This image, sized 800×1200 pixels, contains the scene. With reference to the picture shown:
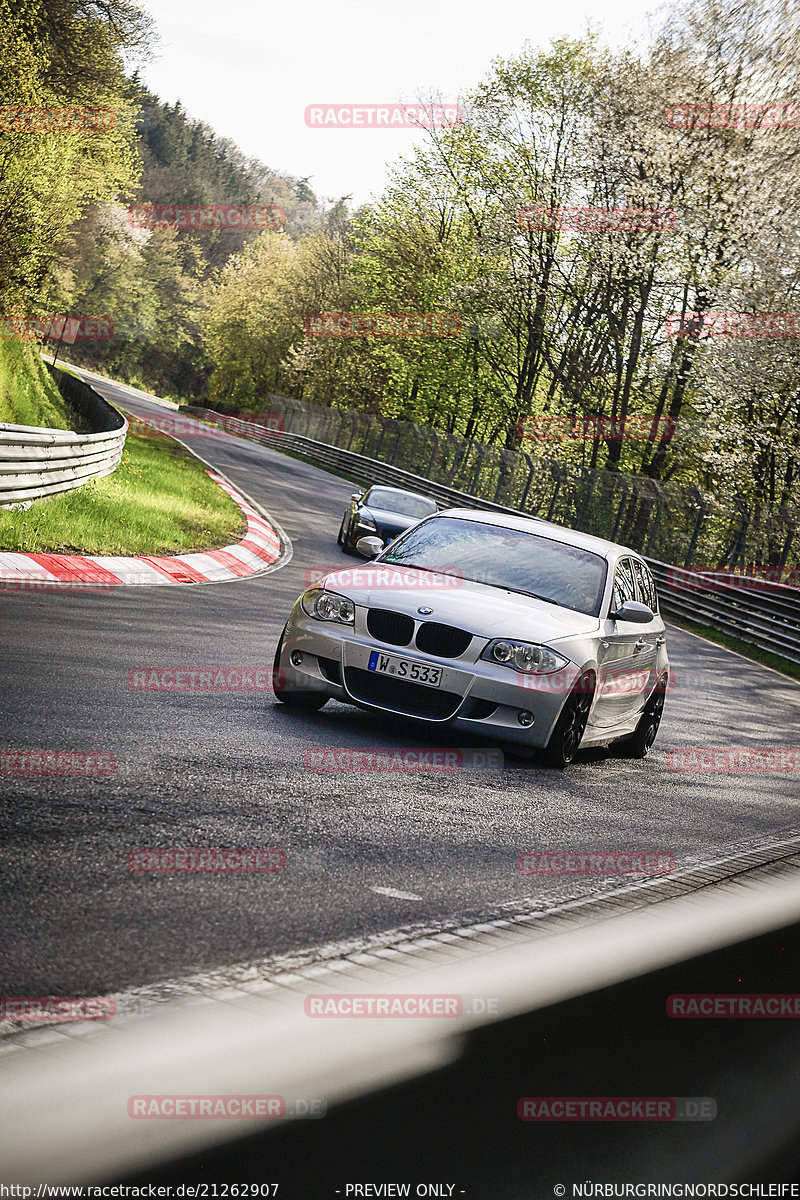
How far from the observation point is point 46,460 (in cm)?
1512

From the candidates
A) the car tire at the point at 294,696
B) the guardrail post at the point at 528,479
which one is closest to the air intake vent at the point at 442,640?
the car tire at the point at 294,696

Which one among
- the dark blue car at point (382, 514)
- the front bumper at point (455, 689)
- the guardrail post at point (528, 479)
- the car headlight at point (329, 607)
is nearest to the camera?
the front bumper at point (455, 689)

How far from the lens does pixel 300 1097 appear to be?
3.92 ft

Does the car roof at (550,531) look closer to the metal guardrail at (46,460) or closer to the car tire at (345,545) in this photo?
the metal guardrail at (46,460)

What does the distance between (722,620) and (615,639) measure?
59.4ft

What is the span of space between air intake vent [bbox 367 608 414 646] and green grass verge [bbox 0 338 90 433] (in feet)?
66.8

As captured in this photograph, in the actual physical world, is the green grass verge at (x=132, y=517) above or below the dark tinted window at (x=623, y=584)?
below

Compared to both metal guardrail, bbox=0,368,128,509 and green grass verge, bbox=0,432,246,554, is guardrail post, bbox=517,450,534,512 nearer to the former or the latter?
green grass verge, bbox=0,432,246,554

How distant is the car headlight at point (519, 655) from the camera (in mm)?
7418

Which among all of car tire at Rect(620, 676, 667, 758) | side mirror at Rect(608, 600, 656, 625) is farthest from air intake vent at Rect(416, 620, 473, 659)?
car tire at Rect(620, 676, 667, 758)

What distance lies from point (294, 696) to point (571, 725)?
1.85 m

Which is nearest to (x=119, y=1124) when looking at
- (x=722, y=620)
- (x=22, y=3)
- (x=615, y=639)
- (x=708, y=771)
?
(x=615, y=639)

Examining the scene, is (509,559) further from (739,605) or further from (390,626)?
(739,605)

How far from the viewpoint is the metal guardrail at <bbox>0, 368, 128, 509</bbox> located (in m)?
13.8
